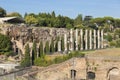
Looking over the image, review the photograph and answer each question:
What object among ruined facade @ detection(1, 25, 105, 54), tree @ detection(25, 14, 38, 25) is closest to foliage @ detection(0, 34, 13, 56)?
ruined facade @ detection(1, 25, 105, 54)

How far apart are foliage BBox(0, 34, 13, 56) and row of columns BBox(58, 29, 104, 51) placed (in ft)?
31.8

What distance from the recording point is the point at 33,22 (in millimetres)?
72750

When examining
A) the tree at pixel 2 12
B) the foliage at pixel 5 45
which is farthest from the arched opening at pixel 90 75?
the tree at pixel 2 12

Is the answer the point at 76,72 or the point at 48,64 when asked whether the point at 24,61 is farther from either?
the point at 76,72

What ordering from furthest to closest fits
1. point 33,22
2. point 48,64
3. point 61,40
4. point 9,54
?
point 33,22, point 61,40, point 9,54, point 48,64

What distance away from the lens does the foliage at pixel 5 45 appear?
5337cm

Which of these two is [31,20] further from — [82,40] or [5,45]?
[5,45]

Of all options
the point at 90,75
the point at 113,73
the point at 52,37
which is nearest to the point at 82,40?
the point at 52,37

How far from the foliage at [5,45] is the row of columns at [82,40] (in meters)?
9.69

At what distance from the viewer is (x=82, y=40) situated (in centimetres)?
6469

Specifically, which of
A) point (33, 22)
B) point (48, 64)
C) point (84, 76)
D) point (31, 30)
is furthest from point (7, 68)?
point (33, 22)

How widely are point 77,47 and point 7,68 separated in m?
21.9

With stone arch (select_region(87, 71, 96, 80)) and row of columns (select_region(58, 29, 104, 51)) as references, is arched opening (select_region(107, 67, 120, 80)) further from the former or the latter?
row of columns (select_region(58, 29, 104, 51))

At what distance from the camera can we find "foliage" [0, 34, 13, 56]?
5337 centimetres
